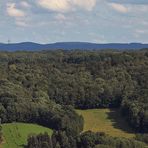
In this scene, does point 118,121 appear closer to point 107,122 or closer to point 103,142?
point 107,122

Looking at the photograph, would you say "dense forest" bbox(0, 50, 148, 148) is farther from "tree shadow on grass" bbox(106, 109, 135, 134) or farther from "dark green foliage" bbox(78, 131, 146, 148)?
"tree shadow on grass" bbox(106, 109, 135, 134)

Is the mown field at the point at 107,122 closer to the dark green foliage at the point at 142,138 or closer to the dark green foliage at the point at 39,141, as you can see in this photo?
the dark green foliage at the point at 142,138

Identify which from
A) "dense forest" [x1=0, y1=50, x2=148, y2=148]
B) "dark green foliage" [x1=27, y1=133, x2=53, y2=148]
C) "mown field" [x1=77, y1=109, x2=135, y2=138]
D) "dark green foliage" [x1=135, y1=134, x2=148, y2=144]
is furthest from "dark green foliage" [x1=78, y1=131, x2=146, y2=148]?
"mown field" [x1=77, y1=109, x2=135, y2=138]

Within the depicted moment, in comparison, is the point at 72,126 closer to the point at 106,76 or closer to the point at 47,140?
the point at 47,140

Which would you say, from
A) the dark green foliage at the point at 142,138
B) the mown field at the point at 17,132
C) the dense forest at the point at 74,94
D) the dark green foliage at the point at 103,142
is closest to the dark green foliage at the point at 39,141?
the dense forest at the point at 74,94

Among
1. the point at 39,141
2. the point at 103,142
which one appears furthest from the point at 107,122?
the point at 103,142
